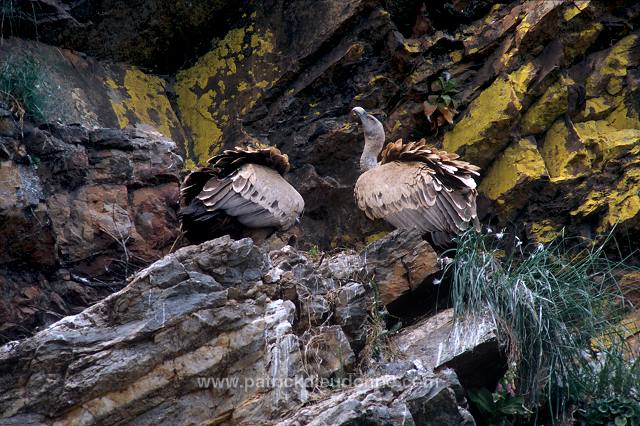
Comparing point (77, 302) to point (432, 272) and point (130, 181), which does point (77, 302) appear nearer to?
point (130, 181)

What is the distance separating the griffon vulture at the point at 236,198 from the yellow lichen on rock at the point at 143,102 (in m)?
1.56

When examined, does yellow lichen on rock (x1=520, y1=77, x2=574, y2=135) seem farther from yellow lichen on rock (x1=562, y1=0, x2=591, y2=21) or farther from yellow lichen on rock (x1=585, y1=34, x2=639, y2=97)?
yellow lichen on rock (x1=562, y1=0, x2=591, y2=21)

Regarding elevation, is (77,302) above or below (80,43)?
below

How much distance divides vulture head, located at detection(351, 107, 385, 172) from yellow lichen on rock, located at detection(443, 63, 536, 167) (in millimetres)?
703

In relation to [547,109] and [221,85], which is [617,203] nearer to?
[547,109]

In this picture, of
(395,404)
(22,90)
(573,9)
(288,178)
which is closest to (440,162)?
(288,178)

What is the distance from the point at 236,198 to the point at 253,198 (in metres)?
0.15

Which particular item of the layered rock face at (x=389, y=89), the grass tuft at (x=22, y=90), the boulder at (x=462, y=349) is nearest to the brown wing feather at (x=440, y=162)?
the layered rock face at (x=389, y=89)

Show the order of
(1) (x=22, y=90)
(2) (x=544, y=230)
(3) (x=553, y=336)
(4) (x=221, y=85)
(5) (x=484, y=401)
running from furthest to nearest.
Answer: (4) (x=221, y=85) → (2) (x=544, y=230) → (1) (x=22, y=90) → (3) (x=553, y=336) → (5) (x=484, y=401)

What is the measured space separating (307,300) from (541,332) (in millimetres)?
1672

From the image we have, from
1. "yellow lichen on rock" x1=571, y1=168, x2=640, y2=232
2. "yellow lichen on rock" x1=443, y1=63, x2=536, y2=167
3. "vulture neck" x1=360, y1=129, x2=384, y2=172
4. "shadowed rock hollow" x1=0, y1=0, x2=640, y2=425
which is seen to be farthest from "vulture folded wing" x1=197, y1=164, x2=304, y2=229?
"yellow lichen on rock" x1=571, y1=168, x2=640, y2=232

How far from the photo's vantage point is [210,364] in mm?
5934

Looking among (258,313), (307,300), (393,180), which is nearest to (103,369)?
(258,313)

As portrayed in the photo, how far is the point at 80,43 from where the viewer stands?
31.6ft
